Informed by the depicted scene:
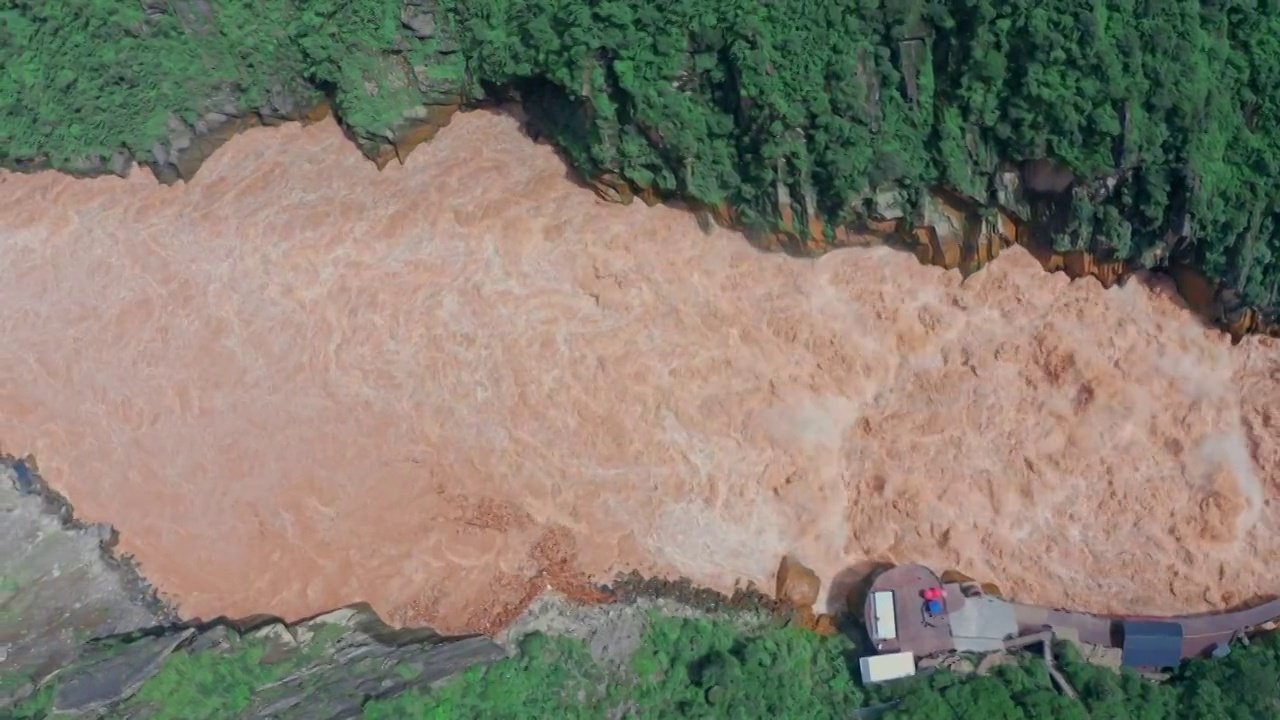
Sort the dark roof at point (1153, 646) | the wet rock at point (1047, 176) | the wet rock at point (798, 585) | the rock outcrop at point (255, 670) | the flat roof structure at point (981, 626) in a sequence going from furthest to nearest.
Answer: the wet rock at point (798, 585), the wet rock at point (1047, 176), the flat roof structure at point (981, 626), the dark roof at point (1153, 646), the rock outcrop at point (255, 670)

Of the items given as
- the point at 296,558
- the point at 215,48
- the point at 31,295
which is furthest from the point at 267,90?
the point at 296,558

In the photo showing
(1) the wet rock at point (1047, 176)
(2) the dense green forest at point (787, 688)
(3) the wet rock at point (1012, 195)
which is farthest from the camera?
(3) the wet rock at point (1012, 195)

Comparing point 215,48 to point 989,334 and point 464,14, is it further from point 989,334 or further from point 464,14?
point 989,334

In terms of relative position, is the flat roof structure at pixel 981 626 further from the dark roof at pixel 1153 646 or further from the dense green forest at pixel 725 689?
the dark roof at pixel 1153 646

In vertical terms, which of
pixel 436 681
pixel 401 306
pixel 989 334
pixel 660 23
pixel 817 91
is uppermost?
pixel 660 23

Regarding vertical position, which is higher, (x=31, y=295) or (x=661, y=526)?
(x=31, y=295)

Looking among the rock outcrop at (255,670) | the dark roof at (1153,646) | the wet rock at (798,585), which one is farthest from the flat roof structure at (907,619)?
the rock outcrop at (255,670)

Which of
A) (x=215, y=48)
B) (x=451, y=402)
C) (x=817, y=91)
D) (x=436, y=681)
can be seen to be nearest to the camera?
(x=436, y=681)

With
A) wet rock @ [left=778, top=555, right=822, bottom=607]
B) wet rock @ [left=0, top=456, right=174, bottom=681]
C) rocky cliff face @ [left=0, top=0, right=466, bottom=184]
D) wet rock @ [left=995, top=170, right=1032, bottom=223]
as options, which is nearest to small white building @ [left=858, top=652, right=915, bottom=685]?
wet rock @ [left=778, top=555, right=822, bottom=607]
